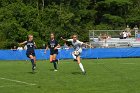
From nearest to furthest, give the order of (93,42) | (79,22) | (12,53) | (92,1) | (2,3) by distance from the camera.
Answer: (12,53)
(93,42)
(2,3)
(79,22)
(92,1)

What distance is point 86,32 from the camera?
6612 centimetres

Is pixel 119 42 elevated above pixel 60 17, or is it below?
below

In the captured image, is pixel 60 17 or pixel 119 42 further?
pixel 60 17

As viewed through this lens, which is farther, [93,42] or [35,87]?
[93,42]

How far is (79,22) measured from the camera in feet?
230

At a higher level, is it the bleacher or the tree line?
the tree line

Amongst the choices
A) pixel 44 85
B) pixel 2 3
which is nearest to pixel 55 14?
pixel 2 3

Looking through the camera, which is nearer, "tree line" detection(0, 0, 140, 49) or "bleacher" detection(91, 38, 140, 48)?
"bleacher" detection(91, 38, 140, 48)

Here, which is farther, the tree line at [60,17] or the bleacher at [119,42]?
the tree line at [60,17]

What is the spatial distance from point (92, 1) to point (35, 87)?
60430 millimetres

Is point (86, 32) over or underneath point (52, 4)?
underneath

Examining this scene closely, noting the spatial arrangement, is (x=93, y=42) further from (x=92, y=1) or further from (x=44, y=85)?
(x=44, y=85)

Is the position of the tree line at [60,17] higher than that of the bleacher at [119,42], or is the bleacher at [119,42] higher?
the tree line at [60,17]

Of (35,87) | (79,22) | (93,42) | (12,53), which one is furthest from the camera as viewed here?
(79,22)
